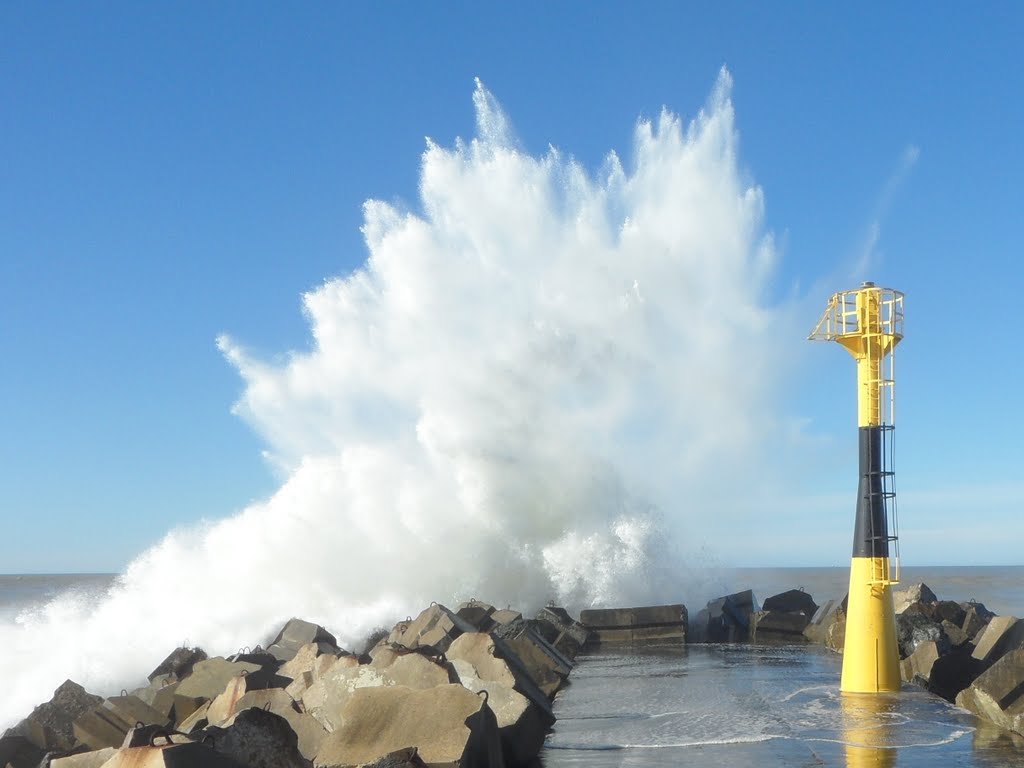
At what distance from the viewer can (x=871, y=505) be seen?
11234mm

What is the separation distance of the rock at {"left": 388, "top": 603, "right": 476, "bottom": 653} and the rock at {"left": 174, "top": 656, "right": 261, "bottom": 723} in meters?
2.54

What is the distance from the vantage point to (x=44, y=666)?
1909 cm

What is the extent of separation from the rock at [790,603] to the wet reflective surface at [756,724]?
8043 mm

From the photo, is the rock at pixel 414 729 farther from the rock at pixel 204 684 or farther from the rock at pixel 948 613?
the rock at pixel 948 613

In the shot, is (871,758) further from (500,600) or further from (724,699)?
(500,600)

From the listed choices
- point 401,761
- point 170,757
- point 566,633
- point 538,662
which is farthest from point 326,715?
point 566,633

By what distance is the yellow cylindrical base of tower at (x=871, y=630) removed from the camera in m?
11.2

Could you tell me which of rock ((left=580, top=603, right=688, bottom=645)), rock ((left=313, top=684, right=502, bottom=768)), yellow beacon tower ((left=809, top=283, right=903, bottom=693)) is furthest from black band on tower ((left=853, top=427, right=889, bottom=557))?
rock ((left=580, top=603, right=688, bottom=645))

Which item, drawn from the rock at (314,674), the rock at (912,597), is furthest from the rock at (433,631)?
the rock at (912,597)

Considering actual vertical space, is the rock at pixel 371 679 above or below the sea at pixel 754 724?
above

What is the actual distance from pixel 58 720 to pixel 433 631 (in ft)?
16.3

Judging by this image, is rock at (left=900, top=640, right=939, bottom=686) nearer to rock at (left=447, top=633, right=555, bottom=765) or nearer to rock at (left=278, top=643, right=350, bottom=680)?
rock at (left=447, top=633, right=555, bottom=765)

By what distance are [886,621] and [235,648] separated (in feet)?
52.1

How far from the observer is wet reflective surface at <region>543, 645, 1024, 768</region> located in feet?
27.9
